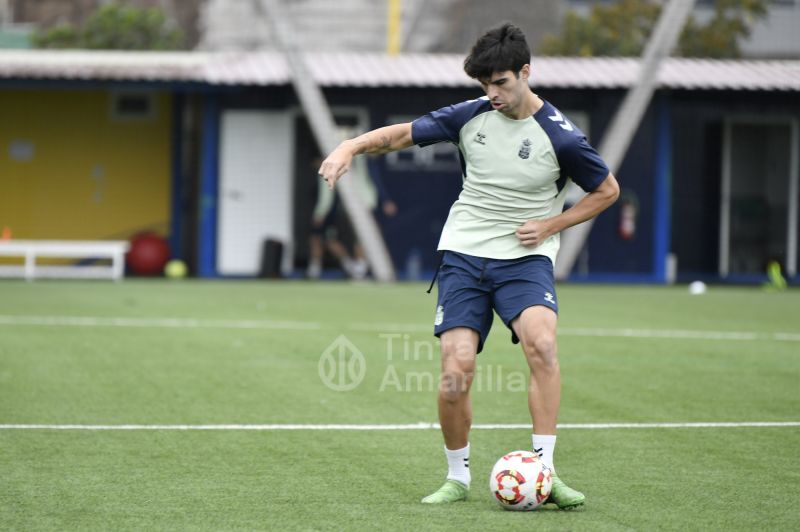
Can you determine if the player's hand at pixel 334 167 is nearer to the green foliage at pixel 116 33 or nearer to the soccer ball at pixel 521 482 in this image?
the soccer ball at pixel 521 482

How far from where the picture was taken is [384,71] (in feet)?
80.1

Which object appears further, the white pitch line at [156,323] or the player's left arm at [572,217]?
the white pitch line at [156,323]

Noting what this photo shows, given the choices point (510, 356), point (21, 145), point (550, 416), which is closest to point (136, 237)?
point (21, 145)

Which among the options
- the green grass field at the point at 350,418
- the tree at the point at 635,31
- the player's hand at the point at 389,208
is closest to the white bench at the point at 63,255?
the player's hand at the point at 389,208

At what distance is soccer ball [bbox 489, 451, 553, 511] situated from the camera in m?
5.80

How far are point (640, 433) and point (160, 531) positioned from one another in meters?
3.54

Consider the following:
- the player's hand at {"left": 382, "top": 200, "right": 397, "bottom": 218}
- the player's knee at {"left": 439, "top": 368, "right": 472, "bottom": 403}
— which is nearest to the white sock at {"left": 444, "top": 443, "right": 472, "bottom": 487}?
the player's knee at {"left": 439, "top": 368, "right": 472, "bottom": 403}

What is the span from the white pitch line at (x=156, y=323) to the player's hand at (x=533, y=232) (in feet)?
27.5

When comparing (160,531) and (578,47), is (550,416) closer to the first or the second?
(160,531)

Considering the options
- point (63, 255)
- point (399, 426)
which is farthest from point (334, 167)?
point (63, 255)

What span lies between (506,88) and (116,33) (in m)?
47.9

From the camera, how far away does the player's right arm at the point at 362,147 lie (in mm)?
5887

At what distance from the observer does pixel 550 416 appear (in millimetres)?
6016

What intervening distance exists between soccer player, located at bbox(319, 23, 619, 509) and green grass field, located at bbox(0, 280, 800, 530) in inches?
19.3
